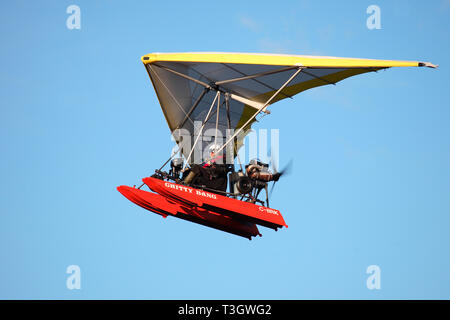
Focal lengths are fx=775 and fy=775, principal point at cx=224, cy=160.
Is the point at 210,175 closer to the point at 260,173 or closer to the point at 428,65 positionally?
the point at 260,173

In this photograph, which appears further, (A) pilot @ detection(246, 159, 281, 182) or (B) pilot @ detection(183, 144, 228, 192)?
(A) pilot @ detection(246, 159, 281, 182)

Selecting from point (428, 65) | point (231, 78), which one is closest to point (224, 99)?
point (231, 78)

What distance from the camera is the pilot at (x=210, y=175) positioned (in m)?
30.6

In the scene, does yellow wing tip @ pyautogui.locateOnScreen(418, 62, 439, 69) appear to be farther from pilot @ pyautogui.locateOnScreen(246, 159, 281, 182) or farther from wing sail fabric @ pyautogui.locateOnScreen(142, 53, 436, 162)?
pilot @ pyautogui.locateOnScreen(246, 159, 281, 182)

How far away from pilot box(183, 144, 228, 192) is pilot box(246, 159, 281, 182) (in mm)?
1050

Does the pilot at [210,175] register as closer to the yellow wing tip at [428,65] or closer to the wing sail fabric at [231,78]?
the wing sail fabric at [231,78]

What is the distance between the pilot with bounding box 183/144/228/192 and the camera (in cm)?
3061

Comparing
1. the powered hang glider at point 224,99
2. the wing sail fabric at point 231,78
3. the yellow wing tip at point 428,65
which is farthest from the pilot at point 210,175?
the yellow wing tip at point 428,65

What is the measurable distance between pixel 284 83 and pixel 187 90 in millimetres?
4458

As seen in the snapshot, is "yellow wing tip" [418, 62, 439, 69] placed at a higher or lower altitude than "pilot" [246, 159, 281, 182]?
higher

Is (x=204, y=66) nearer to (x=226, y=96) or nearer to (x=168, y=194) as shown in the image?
(x=226, y=96)

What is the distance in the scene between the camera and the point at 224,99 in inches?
1355

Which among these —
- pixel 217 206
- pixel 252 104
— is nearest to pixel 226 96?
pixel 252 104

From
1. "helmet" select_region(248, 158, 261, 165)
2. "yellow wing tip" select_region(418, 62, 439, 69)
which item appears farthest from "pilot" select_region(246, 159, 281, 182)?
"yellow wing tip" select_region(418, 62, 439, 69)
